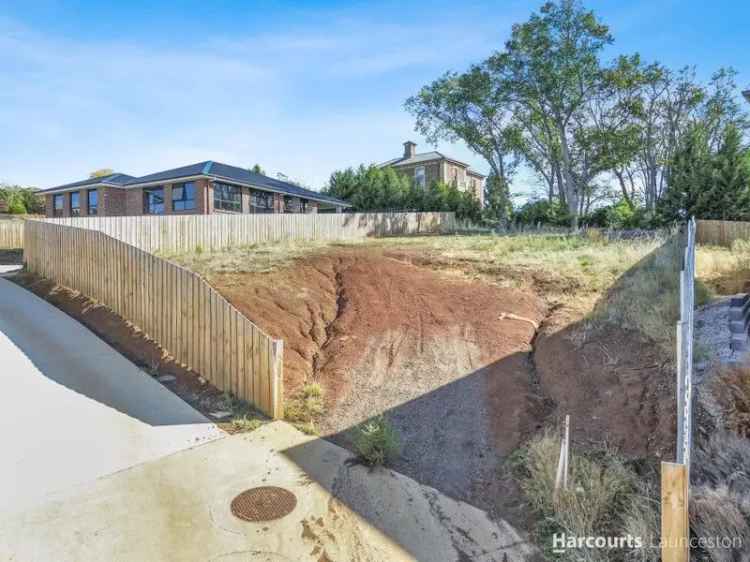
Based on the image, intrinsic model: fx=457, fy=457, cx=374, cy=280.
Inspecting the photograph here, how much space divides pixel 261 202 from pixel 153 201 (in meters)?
6.01

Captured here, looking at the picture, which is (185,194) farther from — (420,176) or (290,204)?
(420,176)

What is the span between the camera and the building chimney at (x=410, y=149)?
4306cm

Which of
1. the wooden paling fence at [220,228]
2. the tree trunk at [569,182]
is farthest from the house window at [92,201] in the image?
the tree trunk at [569,182]

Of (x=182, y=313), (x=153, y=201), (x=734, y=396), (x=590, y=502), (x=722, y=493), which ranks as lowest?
(x=590, y=502)

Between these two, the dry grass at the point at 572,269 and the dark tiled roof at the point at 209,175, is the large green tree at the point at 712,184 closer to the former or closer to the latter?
the dry grass at the point at 572,269

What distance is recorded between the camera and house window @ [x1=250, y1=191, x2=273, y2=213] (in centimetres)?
2623

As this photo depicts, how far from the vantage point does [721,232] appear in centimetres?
1759

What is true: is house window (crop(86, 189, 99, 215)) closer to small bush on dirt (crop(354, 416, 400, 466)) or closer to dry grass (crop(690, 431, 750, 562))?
small bush on dirt (crop(354, 416, 400, 466))

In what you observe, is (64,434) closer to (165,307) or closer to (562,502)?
(165,307)

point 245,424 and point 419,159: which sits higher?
point 419,159

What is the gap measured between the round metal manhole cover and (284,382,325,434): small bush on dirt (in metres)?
1.16

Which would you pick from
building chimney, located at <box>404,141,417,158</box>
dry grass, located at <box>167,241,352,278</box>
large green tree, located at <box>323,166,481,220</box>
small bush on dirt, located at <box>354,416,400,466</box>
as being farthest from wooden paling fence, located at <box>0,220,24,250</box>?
building chimney, located at <box>404,141,417,158</box>

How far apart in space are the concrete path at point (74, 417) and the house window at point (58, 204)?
88.3 ft

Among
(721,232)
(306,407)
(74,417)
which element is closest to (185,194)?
(74,417)
